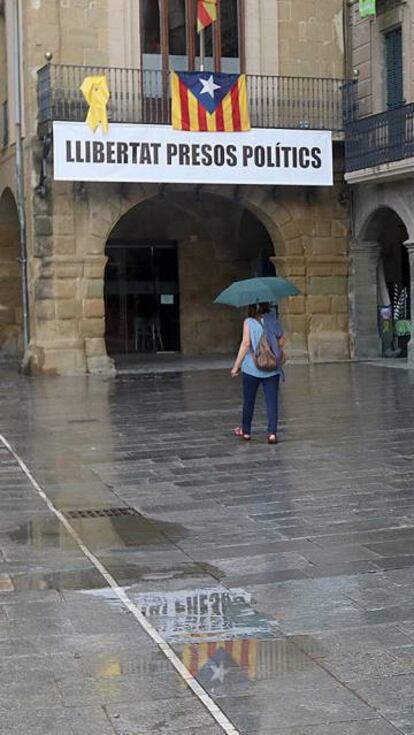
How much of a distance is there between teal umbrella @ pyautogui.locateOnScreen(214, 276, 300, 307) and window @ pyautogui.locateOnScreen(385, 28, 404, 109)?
10.5m

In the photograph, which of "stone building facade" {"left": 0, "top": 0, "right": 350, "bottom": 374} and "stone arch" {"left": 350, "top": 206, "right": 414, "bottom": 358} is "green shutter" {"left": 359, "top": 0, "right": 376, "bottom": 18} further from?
"stone arch" {"left": 350, "top": 206, "right": 414, "bottom": 358}

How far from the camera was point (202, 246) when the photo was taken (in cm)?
2822

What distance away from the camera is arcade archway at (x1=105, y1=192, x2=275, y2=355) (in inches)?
1101

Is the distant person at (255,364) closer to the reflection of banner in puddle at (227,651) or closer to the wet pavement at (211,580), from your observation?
the wet pavement at (211,580)

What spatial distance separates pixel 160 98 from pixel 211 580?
16921 millimetres

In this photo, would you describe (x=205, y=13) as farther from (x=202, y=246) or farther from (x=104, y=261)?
(x=202, y=246)

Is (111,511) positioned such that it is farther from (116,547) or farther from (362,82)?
→ (362,82)

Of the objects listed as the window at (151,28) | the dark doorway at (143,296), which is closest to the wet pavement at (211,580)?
the window at (151,28)

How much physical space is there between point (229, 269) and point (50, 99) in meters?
7.96

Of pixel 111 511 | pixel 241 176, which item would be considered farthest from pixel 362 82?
pixel 111 511

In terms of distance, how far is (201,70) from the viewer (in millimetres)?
22250

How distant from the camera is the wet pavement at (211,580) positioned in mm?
4617

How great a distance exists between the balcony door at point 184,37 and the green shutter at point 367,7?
7.71 ft

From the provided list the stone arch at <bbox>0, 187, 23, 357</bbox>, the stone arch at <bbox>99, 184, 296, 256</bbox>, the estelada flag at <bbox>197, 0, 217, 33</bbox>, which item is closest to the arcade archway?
the stone arch at <bbox>0, 187, 23, 357</bbox>
